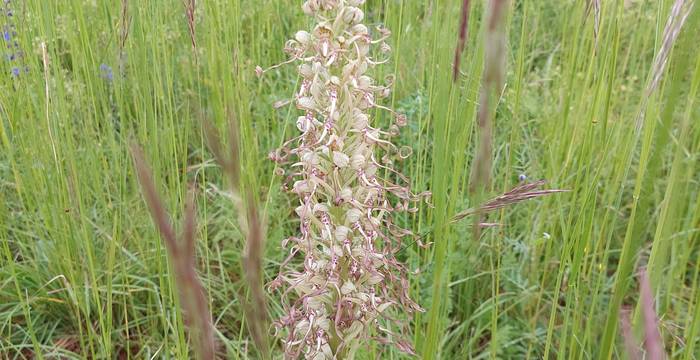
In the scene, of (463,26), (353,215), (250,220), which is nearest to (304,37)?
(353,215)

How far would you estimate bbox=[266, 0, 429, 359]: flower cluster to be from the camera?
4.04 ft

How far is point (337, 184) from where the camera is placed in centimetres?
125

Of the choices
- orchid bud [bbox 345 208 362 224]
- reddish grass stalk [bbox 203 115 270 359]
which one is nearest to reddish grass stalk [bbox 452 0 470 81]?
reddish grass stalk [bbox 203 115 270 359]

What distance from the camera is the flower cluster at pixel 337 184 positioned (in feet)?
4.04

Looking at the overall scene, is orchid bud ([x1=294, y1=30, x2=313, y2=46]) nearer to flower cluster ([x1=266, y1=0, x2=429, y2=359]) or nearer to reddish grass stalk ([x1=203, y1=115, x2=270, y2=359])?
flower cluster ([x1=266, y1=0, x2=429, y2=359])

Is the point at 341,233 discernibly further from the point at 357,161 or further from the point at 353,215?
the point at 357,161

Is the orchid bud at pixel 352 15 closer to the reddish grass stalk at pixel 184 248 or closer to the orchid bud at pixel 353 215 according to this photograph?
the orchid bud at pixel 353 215

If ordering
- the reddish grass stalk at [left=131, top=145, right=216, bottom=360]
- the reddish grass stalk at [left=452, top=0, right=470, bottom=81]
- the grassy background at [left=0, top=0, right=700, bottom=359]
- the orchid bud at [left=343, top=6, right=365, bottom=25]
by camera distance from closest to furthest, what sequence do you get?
the reddish grass stalk at [left=131, top=145, right=216, bottom=360] → the reddish grass stalk at [left=452, top=0, right=470, bottom=81] → the orchid bud at [left=343, top=6, right=365, bottom=25] → the grassy background at [left=0, top=0, right=700, bottom=359]

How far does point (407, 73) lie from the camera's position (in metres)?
3.00

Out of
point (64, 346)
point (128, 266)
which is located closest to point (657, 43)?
point (128, 266)

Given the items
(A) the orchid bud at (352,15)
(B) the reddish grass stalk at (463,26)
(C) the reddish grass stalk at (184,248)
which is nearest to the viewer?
(C) the reddish grass stalk at (184,248)

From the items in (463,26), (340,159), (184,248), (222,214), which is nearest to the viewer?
(184,248)

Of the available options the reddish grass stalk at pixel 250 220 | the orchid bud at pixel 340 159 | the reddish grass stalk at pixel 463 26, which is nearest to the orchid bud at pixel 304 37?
the orchid bud at pixel 340 159

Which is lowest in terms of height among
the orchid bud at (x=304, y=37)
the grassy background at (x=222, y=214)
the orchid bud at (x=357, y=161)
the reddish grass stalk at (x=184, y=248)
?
the grassy background at (x=222, y=214)
